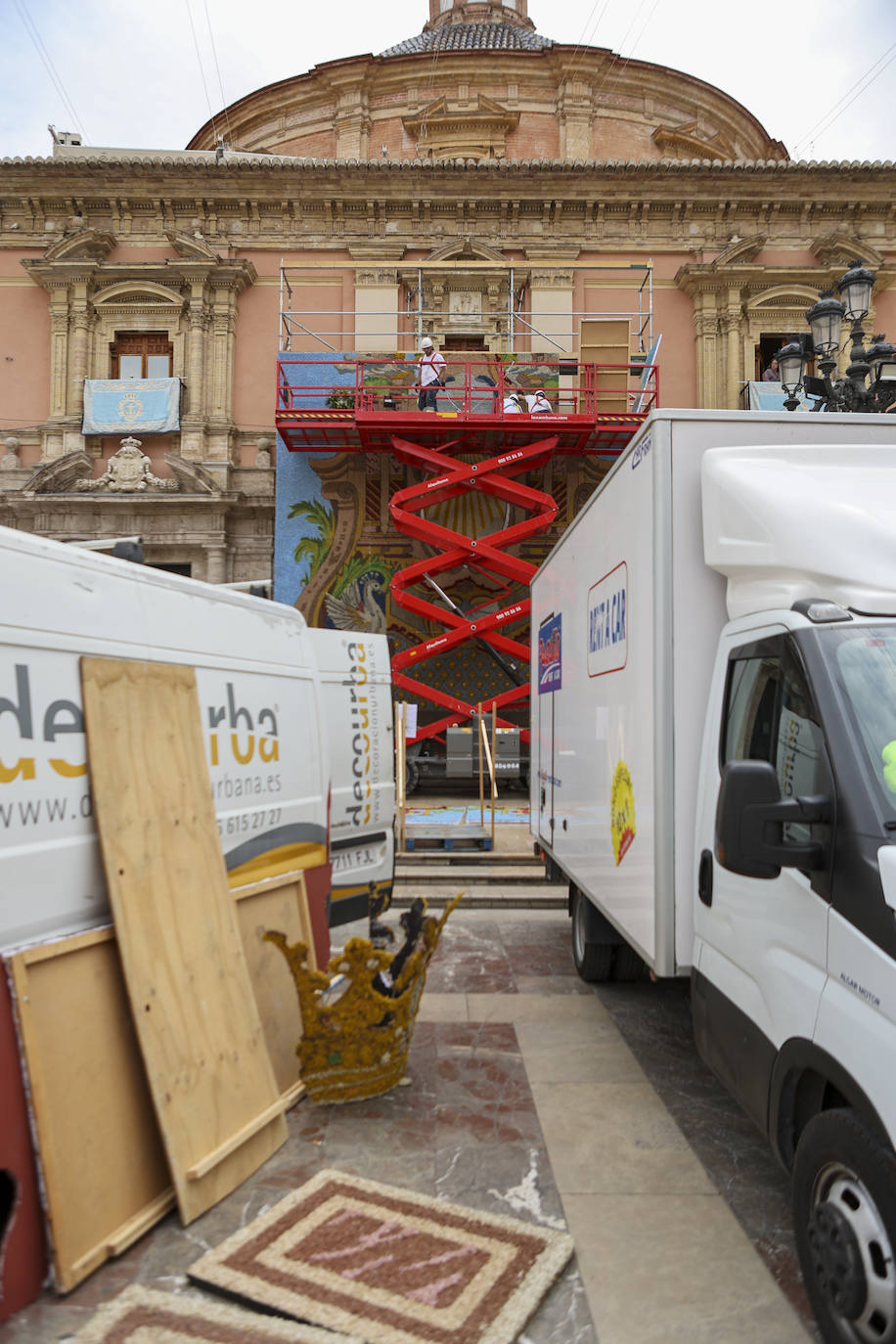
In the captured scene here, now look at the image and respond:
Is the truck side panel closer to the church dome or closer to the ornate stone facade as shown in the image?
the ornate stone facade

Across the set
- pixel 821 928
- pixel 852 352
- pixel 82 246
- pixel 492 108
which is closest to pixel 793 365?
pixel 852 352

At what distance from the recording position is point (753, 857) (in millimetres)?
2947

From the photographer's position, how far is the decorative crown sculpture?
450cm

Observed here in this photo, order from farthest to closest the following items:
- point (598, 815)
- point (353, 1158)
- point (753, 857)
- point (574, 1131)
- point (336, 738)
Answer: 1. point (336, 738)
2. point (598, 815)
3. point (574, 1131)
4. point (353, 1158)
5. point (753, 857)

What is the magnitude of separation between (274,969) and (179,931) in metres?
1.09

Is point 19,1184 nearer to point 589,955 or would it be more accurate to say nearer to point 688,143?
point 589,955

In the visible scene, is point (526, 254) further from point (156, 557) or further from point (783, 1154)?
point (783, 1154)

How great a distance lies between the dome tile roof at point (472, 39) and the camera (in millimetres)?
27891

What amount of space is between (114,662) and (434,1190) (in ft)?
8.63

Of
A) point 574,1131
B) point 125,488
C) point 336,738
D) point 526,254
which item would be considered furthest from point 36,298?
point 574,1131

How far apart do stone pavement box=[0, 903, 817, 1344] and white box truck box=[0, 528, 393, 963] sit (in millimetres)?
1206

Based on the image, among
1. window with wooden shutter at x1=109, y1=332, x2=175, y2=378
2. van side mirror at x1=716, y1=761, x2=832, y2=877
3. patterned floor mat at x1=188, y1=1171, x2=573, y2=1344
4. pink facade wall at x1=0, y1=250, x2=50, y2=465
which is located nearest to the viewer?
van side mirror at x1=716, y1=761, x2=832, y2=877

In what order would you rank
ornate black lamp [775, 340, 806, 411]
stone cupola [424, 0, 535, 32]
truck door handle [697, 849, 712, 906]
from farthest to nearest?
1. stone cupola [424, 0, 535, 32]
2. ornate black lamp [775, 340, 806, 411]
3. truck door handle [697, 849, 712, 906]

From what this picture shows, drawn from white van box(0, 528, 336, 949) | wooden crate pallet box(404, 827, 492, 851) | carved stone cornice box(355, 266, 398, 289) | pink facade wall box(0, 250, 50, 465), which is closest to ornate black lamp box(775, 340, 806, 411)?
wooden crate pallet box(404, 827, 492, 851)
